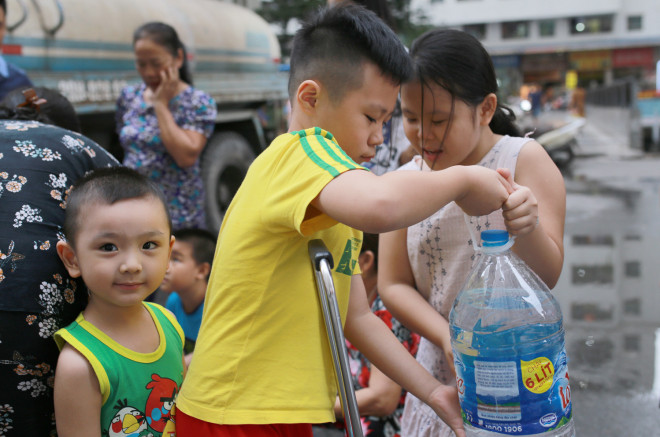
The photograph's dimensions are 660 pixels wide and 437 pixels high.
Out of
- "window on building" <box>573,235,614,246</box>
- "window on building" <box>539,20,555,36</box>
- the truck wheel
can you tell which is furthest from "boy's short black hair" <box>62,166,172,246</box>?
"window on building" <box>539,20,555,36</box>

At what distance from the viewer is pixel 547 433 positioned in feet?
4.75

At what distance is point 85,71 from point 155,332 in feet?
14.6

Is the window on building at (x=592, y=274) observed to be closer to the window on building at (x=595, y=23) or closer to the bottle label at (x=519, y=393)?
the bottle label at (x=519, y=393)

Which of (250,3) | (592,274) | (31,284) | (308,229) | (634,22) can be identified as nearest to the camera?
(308,229)

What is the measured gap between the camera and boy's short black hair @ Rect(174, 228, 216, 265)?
3838mm

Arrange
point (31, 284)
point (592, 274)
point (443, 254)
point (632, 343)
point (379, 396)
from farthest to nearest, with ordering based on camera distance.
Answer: point (592, 274) → point (632, 343) → point (379, 396) → point (443, 254) → point (31, 284)

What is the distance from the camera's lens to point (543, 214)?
1956 mm

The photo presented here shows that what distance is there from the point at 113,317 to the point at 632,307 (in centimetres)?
557

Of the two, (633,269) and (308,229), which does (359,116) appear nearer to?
(308,229)

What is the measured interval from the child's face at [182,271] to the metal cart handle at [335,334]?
7.57 ft

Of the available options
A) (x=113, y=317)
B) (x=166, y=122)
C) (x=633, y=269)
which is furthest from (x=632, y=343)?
(x=113, y=317)

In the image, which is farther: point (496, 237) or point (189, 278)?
point (189, 278)

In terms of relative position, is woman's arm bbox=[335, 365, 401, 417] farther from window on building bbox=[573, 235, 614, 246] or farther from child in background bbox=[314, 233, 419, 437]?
window on building bbox=[573, 235, 614, 246]

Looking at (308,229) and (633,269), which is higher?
(308,229)
